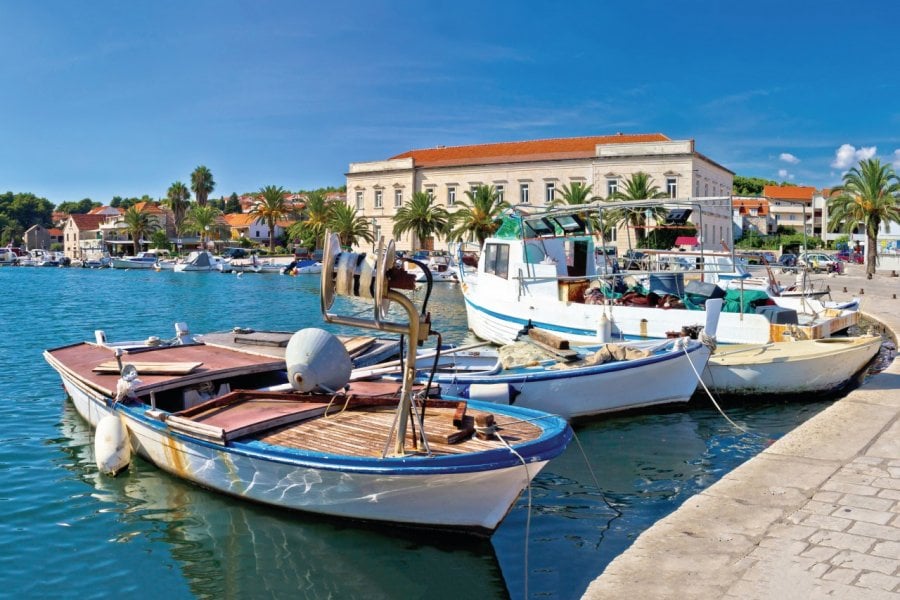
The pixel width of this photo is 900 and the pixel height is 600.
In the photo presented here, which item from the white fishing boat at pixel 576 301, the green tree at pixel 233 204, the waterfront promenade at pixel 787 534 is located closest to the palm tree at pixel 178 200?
the green tree at pixel 233 204

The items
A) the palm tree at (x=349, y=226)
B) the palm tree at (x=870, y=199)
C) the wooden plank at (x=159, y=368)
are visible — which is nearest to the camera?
the wooden plank at (x=159, y=368)

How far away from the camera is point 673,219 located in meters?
21.4

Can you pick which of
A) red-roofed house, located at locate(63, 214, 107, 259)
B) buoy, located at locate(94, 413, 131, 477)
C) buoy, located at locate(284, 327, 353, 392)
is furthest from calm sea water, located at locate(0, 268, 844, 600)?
red-roofed house, located at locate(63, 214, 107, 259)

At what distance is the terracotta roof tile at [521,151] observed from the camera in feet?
233

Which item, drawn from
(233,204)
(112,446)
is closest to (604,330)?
(112,446)

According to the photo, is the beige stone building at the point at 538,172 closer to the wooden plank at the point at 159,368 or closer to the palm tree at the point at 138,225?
the palm tree at the point at 138,225

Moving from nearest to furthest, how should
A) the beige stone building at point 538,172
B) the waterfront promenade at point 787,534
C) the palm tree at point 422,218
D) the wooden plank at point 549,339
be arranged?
the waterfront promenade at point 787,534 → the wooden plank at point 549,339 → the beige stone building at point 538,172 → the palm tree at point 422,218

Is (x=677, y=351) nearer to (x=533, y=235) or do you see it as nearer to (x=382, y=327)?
(x=382, y=327)

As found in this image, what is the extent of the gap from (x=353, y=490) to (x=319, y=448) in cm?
56

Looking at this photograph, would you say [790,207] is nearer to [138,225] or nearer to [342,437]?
[138,225]

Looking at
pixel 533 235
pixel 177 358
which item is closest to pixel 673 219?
pixel 533 235

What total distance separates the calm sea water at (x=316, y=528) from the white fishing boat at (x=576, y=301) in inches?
120

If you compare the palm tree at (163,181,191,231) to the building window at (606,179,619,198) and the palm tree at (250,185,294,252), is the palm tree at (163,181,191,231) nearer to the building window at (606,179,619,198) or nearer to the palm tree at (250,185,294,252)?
the palm tree at (250,185,294,252)

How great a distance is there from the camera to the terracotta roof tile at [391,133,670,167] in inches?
2793
